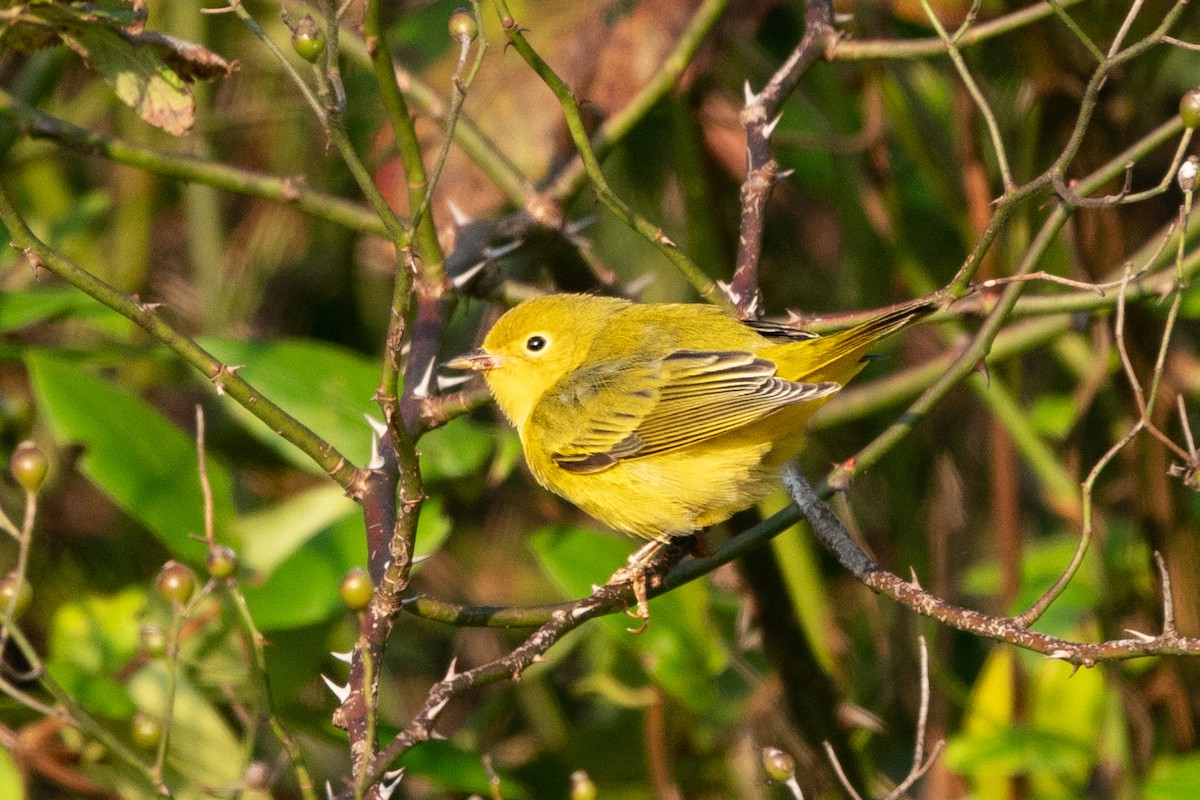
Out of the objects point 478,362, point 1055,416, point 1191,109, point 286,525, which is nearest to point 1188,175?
point 1191,109

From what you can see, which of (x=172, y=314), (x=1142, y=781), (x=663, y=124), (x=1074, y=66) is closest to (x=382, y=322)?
(x=172, y=314)

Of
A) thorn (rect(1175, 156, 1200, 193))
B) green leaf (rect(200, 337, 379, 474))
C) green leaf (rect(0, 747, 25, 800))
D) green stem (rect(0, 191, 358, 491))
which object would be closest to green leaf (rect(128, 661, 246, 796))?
green leaf (rect(0, 747, 25, 800))

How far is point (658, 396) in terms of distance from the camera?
3754 millimetres

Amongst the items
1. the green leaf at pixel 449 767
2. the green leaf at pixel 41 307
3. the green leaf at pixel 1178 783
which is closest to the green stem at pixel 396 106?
the green leaf at pixel 449 767

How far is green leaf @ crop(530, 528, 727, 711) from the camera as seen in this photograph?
3811mm

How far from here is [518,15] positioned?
4.77 meters

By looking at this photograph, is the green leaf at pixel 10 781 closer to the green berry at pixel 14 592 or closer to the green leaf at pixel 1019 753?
the green berry at pixel 14 592

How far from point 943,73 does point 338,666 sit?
344 cm

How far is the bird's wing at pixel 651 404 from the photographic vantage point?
3410 mm

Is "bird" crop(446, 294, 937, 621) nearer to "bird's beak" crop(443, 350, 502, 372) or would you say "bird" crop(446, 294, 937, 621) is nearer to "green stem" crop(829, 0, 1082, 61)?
"bird's beak" crop(443, 350, 502, 372)

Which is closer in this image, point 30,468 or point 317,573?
point 30,468

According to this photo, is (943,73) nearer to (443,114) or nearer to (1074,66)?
(1074,66)

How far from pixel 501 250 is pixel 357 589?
1.57 metres

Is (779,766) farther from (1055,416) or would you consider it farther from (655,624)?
(1055,416)
